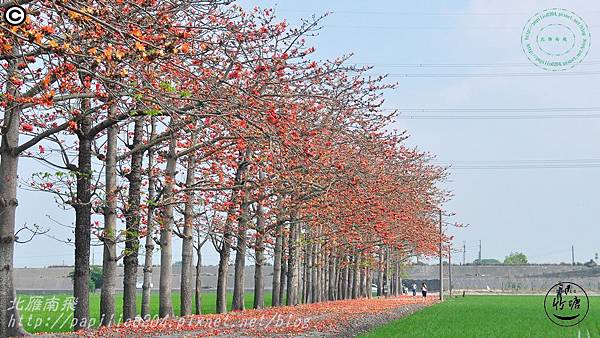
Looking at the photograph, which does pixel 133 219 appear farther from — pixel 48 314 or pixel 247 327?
pixel 48 314

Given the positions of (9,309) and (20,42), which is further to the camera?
(9,309)

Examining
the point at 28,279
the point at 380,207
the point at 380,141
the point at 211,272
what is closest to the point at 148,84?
the point at 380,141

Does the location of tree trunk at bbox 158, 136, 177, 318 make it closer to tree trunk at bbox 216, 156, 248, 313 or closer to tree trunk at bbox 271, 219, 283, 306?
tree trunk at bbox 216, 156, 248, 313

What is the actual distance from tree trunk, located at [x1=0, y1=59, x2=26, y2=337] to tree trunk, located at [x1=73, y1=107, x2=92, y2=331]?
1946 millimetres

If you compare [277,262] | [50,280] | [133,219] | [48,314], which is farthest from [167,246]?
[50,280]

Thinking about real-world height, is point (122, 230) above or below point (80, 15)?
below

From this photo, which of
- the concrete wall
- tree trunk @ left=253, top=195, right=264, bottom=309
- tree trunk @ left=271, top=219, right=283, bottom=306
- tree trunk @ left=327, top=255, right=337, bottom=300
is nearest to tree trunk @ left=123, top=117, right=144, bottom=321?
tree trunk @ left=253, top=195, right=264, bottom=309

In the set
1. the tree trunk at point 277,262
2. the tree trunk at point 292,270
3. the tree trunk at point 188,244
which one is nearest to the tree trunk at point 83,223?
the tree trunk at point 188,244

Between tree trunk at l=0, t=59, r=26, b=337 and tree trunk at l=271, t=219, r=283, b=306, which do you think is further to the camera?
tree trunk at l=271, t=219, r=283, b=306

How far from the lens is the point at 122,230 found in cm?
2009

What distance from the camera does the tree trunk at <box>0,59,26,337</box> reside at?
15.8 meters

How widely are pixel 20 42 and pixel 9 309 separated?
6359 millimetres

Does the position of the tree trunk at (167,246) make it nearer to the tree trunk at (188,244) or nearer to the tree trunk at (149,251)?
the tree trunk at (149,251)

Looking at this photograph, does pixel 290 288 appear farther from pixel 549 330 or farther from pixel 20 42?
pixel 20 42
